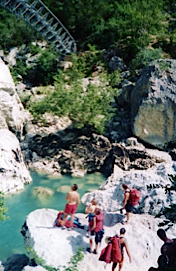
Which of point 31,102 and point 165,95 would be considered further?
point 31,102

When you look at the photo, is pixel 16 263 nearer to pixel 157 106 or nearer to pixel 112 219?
pixel 112 219

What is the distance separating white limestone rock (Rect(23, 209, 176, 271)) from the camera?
599 centimetres

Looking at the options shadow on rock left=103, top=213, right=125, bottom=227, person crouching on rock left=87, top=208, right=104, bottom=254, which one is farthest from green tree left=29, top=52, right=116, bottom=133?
person crouching on rock left=87, top=208, right=104, bottom=254

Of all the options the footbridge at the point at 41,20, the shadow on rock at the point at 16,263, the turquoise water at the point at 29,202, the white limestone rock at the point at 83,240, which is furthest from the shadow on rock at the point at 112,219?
the footbridge at the point at 41,20

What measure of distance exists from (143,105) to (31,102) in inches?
223

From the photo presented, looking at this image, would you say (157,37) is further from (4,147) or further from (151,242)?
(151,242)

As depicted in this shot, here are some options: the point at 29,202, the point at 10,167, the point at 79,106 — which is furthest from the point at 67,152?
the point at 29,202

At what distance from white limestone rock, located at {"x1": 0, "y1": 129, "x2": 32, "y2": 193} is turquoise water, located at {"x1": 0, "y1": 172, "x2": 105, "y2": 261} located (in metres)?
0.29

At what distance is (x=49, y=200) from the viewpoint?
32.1ft

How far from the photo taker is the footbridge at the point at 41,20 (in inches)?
677

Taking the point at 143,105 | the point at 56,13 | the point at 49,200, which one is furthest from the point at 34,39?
the point at 49,200

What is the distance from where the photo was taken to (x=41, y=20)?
18438mm

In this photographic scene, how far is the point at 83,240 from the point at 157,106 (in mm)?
7824

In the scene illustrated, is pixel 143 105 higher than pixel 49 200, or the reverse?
pixel 143 105
